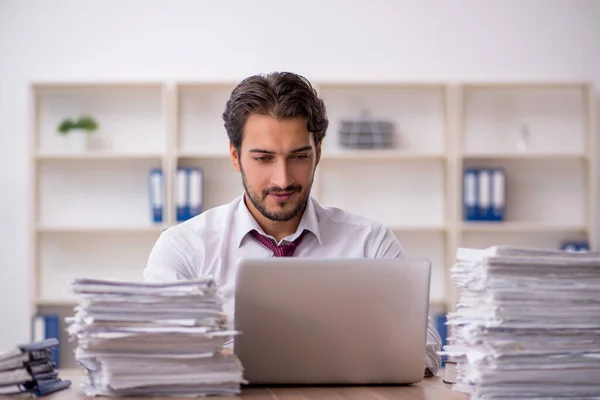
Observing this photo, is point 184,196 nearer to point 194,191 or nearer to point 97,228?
point 194,191

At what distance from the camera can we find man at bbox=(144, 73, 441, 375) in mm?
2189

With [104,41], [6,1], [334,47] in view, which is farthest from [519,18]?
[6,1]

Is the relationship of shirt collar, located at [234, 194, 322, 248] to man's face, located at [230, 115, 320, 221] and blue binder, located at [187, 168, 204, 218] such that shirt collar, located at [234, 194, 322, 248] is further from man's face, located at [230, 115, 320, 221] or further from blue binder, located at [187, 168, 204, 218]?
blue binder, located at [187, 168, 204, 218]

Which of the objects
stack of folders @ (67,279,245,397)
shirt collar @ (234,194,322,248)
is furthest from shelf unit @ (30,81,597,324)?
stack of folders @ (67,279,245,397)

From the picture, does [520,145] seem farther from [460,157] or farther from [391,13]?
[391,13]

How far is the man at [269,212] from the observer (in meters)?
2.19

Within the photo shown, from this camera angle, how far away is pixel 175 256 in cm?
227

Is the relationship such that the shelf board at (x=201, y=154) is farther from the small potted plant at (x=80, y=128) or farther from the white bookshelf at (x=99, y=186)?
the small potted plant at (x=80, y=128)

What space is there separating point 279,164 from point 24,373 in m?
0.87

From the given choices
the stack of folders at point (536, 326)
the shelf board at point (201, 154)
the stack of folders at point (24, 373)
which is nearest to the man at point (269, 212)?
the stack of folders at point (24, 373)

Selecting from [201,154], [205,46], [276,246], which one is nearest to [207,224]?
[276,246]

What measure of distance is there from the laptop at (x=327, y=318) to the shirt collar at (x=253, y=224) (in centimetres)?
76

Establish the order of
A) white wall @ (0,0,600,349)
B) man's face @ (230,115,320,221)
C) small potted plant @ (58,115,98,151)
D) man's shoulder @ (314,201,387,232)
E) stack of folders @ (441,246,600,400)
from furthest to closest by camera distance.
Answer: white wall @ (0,0,600,349) → small potted plant @ (58,115,98,151) → man's shoulder @ (314,201,387,232) → man's face @ (230,115,320,221) → stack of folders @ (441,246,600,400)

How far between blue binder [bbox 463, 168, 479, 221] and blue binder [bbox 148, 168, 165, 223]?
1.63 m
